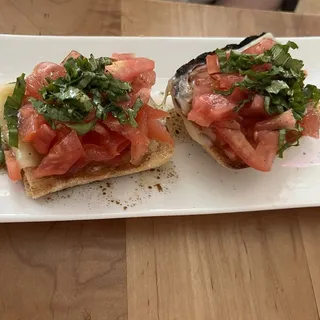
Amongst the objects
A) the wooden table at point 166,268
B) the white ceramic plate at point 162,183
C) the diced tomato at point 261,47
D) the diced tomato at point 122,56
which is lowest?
the wooden table at point 166,268

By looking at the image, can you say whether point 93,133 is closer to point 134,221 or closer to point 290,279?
point 134,221

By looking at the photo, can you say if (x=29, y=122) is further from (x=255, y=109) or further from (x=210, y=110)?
(x=255, y=109)

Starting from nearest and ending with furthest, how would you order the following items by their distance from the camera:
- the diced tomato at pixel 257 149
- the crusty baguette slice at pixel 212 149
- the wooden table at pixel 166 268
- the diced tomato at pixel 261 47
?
the wooden table at pixel 166 268 → the diced tomato at pixel 257 149 → the crusty baguette slice at pixel 212 149 → the diced tomato at pixel 261 47

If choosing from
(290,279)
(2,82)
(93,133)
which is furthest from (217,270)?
(2,82)

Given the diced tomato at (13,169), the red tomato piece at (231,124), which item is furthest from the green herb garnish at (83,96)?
the red tomato piece at (231,124)

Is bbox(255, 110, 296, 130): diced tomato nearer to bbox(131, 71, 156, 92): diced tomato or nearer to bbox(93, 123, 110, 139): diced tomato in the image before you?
bbox(131, 71, 156, 92): diced tomato

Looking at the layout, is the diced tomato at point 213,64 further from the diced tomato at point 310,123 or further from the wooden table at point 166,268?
the wooden table at point 166,268

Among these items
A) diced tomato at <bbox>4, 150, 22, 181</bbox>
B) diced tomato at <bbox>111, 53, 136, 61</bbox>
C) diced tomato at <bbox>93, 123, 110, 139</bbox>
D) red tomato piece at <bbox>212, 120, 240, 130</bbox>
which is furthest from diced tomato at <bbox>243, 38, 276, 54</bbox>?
diced tomato at <bbox>4, 150, 22, 181</bbox>
